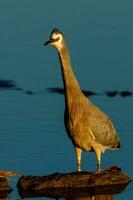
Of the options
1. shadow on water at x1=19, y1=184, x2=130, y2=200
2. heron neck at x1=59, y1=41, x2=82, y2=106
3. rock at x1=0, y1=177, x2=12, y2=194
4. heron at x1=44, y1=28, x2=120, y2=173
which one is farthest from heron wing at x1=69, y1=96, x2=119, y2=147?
rock at x1=0, y1=177, x2=12, y2=194

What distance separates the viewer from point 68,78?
19.6 meters

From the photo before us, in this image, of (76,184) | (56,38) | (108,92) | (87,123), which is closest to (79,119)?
(87,123)

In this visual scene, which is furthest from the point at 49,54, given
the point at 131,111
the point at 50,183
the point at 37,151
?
the point at 50,183

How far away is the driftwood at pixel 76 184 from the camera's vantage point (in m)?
19.1

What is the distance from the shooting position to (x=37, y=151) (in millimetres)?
21047

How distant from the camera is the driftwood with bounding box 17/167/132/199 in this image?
1911cm

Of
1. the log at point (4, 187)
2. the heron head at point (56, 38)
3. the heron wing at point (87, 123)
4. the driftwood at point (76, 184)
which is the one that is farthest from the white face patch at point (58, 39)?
the log at point (4, 187)

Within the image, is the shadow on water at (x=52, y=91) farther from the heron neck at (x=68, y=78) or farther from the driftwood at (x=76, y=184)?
the driftwood at (x=76, y=184)

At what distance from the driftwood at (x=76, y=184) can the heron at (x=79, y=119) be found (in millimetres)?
257

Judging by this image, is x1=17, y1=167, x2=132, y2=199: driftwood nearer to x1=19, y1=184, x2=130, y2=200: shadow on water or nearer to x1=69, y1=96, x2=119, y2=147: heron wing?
x1=19, y1=184, x2=130, y2=200: shadow on water

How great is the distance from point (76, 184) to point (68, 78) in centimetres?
148

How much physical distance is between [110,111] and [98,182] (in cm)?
481

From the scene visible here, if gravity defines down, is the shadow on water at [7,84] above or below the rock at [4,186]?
above

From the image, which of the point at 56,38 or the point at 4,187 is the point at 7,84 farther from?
the point at 4,187
